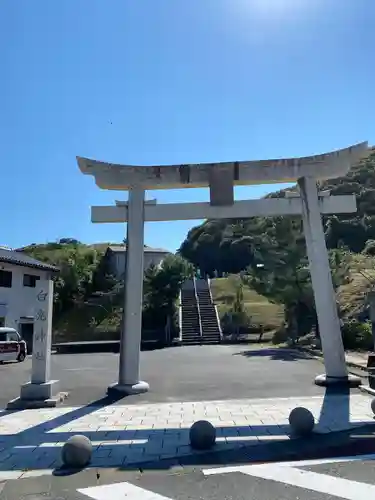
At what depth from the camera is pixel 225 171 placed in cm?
1152

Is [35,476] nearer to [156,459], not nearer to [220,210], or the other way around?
[156,459]

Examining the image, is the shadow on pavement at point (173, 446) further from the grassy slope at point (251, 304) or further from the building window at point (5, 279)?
the grassy slope at point (251, 304)

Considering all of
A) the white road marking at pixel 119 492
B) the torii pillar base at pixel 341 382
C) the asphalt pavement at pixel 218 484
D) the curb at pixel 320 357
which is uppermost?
the curb at pixel 320 357

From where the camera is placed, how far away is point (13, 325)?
92.6 feet

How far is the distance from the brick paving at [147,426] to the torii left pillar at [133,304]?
166 centimetres

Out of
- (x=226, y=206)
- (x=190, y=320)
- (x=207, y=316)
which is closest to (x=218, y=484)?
(x=226, y=206)

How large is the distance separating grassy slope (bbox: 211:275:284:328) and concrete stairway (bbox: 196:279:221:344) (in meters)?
0.95

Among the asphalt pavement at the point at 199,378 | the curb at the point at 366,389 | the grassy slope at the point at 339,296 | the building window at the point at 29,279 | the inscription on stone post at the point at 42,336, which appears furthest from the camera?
the building window at the point at 29,279

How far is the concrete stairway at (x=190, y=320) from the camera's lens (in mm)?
30856

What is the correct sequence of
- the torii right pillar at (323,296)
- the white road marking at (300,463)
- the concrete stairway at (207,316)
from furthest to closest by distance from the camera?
the concrete stairway at (207,316), the torii right pillar at (323,296), the white road marking at (300,463)

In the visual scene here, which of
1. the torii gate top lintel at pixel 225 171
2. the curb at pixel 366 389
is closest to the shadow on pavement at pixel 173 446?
the curb at pixel 366 389

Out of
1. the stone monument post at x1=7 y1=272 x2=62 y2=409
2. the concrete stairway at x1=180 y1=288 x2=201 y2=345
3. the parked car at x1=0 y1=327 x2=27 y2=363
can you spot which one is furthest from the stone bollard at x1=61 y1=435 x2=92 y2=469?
the concrete stairway at x1=180 y1=288 x2=201 y2=345

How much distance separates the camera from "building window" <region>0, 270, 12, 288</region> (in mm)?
27312

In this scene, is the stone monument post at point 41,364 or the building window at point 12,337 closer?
the stone monument post at point 41,364
